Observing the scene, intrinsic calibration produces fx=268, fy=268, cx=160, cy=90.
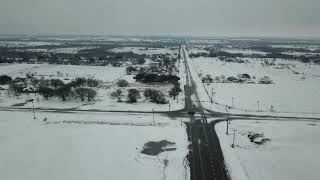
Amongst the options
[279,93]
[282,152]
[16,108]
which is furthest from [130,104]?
[279,93]

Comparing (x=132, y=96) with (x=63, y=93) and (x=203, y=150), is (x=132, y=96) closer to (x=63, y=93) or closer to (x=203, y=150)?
(x=63, y=93)

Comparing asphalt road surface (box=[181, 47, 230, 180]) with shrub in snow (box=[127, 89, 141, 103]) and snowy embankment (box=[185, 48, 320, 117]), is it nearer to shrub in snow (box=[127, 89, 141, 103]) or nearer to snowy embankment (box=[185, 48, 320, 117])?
snowy embankment (box=[185, 48, 320, 117])

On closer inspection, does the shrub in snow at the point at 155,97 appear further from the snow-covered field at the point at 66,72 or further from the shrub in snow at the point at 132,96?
the snow-covered field at the point at 66,72

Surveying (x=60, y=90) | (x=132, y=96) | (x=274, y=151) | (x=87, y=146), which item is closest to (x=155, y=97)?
(x=132, y=96)

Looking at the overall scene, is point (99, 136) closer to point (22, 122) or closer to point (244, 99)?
point (22, 122)

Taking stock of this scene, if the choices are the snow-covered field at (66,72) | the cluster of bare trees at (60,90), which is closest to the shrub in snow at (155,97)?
the cluster of bare trees at (60,90)
